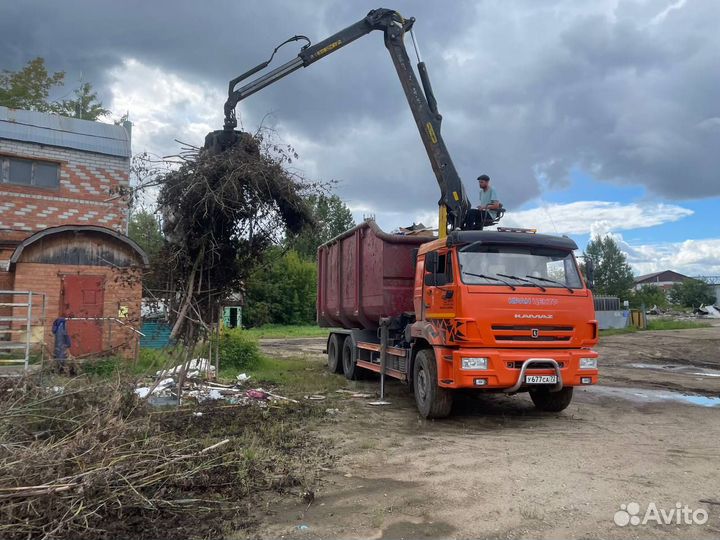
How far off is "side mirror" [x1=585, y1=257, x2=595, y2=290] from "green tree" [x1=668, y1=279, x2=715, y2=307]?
6559cm

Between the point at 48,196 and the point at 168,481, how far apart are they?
13.1 metres

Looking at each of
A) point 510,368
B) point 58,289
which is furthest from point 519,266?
point 58,289

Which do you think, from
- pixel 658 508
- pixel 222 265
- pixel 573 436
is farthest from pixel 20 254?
pixel 658 508

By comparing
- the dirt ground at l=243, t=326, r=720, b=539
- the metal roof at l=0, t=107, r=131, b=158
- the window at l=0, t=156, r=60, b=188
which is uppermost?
the metal roof at l=0, t=107, r=131, b=158

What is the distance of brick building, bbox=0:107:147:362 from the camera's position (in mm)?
12906

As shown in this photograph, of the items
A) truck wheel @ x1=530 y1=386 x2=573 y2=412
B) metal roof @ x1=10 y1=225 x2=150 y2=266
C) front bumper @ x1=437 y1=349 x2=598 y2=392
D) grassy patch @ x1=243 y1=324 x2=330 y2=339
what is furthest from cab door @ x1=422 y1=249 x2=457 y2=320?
grassy patch @ x1=243 y1=324 x2=330 y2=339

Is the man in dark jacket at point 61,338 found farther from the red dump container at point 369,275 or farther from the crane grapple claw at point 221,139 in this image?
the crane grapple claw at point 221,139

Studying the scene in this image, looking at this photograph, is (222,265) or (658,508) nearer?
(658,508)

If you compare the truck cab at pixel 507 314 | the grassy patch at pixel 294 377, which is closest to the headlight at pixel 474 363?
the truck cab at pixel 507 314

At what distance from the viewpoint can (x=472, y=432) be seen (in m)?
7.21

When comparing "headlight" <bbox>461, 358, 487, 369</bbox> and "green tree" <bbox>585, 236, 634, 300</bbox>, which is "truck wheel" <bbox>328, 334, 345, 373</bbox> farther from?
"green tree" <bbox>585, 236, 634, 300</bbox>

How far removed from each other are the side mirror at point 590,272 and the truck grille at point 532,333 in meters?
0.86

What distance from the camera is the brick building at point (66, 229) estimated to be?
42.3 feet

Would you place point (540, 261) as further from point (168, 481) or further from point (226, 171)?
point (168, 481)
